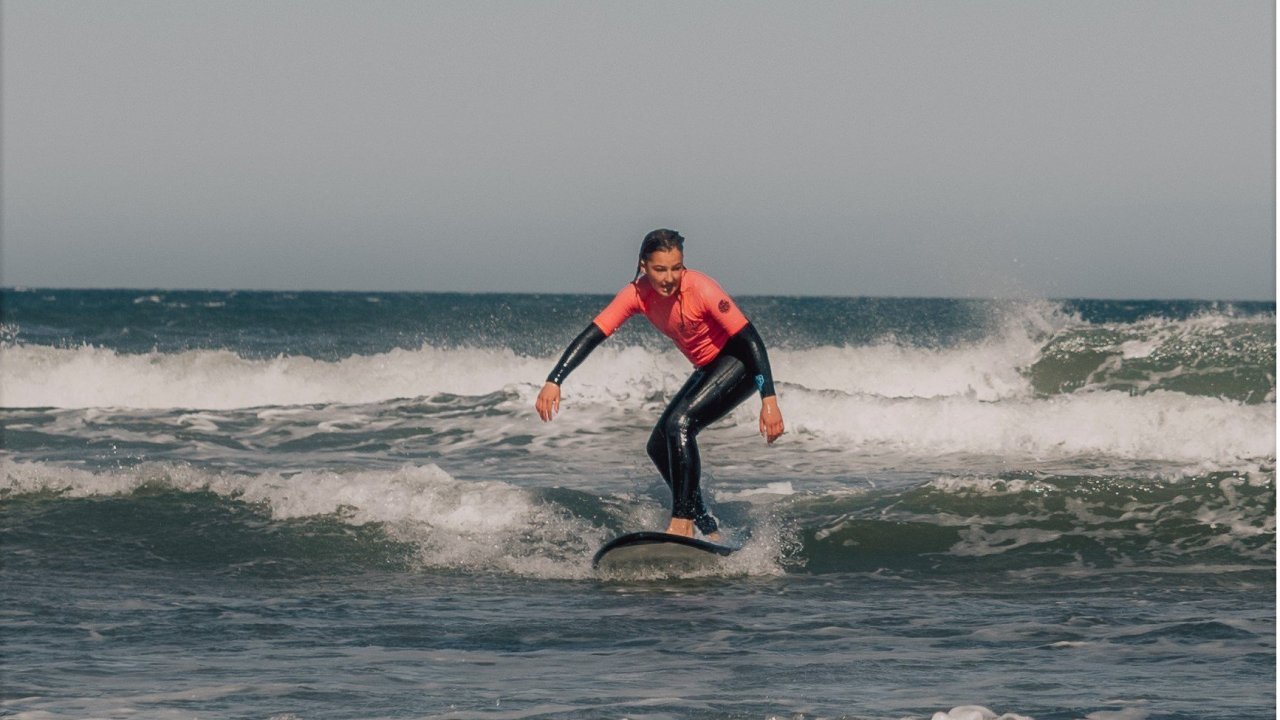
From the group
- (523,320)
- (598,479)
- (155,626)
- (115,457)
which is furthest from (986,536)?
(523,320)

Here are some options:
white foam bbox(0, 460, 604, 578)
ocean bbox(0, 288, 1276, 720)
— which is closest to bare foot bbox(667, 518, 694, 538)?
ocean bbox(0, 288, 1276, 720)

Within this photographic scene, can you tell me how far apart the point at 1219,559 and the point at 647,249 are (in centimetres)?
394

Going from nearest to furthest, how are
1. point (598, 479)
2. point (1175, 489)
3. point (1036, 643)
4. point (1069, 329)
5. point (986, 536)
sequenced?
point (1036, 643) < point (986, 536) < point (1175, 489) < point (598, 479) < point (1069, 329)

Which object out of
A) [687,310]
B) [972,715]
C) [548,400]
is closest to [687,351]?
[687,310]

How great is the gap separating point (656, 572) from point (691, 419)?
89 centimetres

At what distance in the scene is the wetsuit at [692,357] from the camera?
7633 mm

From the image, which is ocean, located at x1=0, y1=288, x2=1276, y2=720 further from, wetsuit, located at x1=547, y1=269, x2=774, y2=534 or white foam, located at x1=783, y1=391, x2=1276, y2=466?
wetsuit, located at x1=547, y1=269, x2=774, y2=534

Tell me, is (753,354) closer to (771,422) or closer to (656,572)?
(771,422)

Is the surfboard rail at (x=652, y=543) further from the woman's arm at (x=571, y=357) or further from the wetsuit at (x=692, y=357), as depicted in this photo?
the woman's arm at (x=571, y=357)

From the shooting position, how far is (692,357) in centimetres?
803

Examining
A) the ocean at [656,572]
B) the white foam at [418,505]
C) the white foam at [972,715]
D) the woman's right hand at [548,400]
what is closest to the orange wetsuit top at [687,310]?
the woman's right hand at [548,400]

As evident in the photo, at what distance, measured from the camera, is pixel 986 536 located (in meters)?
9.09

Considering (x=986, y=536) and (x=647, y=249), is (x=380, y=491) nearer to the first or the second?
(x=647, y=249)

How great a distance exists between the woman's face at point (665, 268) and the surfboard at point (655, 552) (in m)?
1.40
